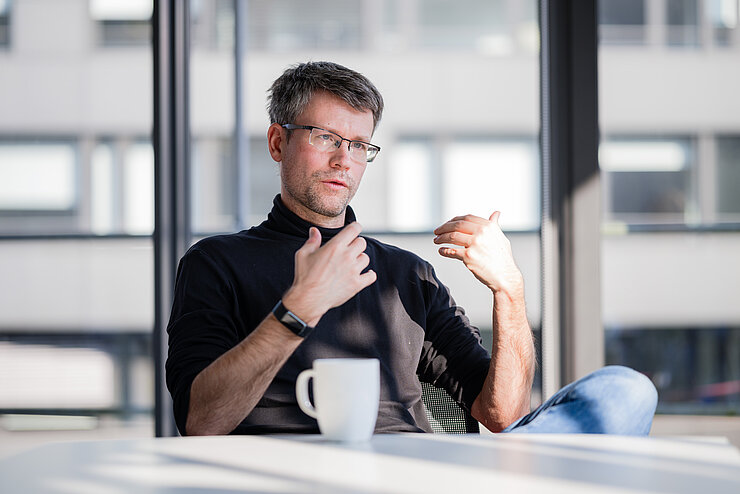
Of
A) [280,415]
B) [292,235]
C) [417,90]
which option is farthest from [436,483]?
[417,90]

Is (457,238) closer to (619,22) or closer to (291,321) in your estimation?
(291,321)

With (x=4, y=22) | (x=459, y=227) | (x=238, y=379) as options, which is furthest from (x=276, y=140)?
(x=4, y=22)

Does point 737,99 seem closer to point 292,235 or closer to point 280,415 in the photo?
point 292,235

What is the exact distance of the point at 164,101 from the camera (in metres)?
2.63

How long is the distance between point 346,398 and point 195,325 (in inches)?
22.4

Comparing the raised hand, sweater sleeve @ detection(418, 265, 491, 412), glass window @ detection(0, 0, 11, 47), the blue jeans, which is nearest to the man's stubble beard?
sweater sleeve @ detection(418, 265, 491, 412)

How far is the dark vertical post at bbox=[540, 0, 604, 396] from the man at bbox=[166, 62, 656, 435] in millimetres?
788

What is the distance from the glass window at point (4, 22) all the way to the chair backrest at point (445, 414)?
2.04 m

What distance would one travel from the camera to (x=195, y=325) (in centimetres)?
146

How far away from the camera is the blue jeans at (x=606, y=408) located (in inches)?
43.8

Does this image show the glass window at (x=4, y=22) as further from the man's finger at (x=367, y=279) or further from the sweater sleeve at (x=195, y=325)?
the man's finger at (x=367, y=279)

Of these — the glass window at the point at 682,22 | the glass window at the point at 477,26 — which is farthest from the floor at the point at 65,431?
the glass window at the point at 682,22

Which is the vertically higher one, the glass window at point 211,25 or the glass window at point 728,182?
the glass window at point 211,25

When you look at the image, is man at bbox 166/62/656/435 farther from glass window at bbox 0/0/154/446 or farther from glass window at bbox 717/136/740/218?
glass window at bbox 717/136/740/218
